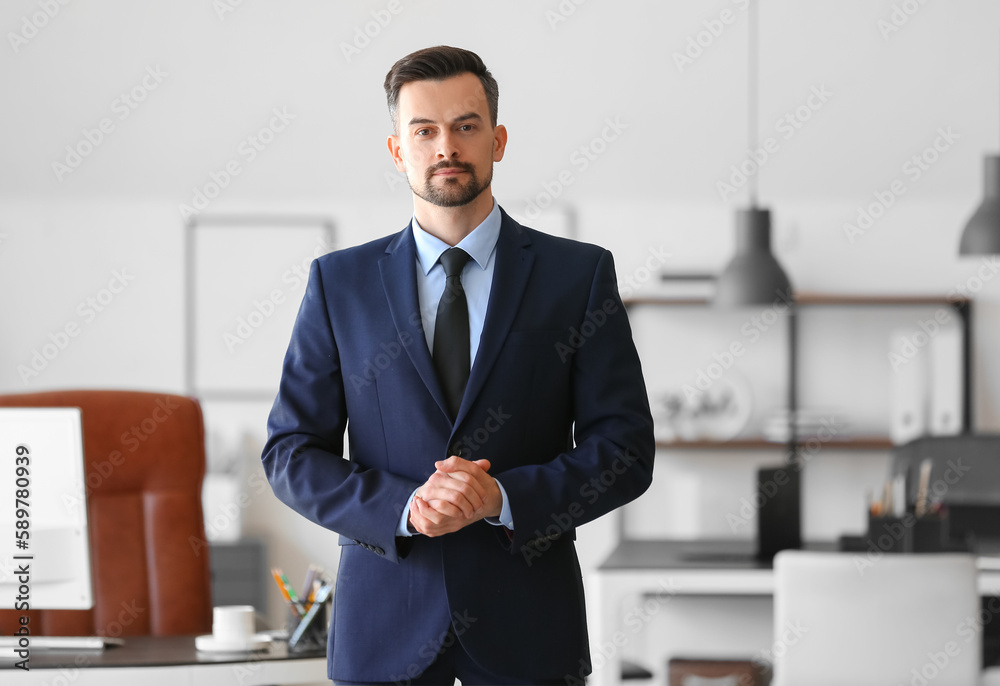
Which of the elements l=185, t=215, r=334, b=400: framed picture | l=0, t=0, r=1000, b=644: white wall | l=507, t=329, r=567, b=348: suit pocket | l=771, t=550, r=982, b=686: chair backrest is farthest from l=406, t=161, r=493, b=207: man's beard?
l=185, t=215, r=334, b=400: framed picture

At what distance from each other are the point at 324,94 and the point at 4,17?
1.22 metres

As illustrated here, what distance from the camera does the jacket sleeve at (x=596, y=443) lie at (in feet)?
4.17

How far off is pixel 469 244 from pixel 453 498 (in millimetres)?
346

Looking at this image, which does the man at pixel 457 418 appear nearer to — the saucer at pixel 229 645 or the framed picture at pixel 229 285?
the saucer at pixel 229 645

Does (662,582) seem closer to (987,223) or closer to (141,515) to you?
(987,223)

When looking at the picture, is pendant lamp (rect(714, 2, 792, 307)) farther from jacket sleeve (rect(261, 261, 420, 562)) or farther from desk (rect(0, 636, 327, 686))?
jacket sleeve (rect(261, 261, 420, 562))

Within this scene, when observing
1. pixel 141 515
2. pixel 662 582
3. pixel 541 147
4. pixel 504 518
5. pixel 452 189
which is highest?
pixel 541 147

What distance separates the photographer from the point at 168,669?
184cm

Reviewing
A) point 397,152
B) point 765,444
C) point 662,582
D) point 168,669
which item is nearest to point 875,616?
point 662,582

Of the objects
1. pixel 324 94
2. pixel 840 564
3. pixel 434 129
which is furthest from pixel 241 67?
pixel 434 129

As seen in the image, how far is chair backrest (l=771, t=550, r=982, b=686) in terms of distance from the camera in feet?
9.11

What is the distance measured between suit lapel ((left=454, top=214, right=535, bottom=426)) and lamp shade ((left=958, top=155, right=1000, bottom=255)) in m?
2.65

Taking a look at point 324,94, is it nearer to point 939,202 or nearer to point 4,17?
point 4,17

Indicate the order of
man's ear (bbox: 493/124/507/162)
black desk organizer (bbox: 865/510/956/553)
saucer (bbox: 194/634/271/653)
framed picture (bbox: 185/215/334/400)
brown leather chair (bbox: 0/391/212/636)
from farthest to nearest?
framed picture (bbox: 185/215/334/400), black desk organizer (bbox: 865/510/956/553), brown leather chair (bbox: 0/391/212/636), saucer (bbox: 194/634/271/653), man's ear (bbox: 493/124/507/162)
